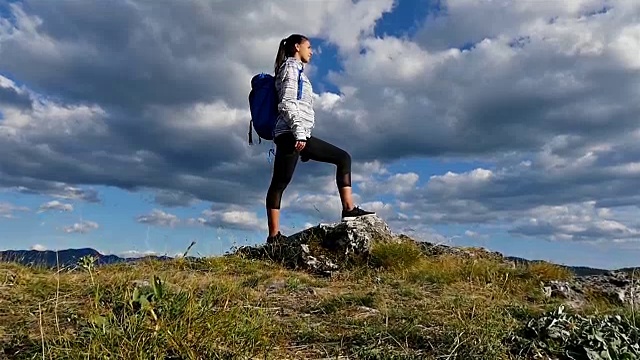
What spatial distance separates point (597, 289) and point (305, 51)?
4.17 m

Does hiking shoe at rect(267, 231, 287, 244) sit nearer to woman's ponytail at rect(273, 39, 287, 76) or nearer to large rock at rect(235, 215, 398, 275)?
large rock at rect(235, 215, 398, 275)

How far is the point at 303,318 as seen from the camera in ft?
13.4

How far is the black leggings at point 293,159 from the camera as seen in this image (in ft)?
23.4

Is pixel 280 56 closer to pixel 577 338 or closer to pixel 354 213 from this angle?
pixel 354 213

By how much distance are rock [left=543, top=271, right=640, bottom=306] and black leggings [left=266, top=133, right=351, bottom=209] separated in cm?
277

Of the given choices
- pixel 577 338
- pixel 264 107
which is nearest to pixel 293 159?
pixel 264 107

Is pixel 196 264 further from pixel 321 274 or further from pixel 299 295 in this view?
pixel 299 295

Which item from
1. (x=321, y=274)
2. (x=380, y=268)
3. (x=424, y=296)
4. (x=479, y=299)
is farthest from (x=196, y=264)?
(x=479, y=299)

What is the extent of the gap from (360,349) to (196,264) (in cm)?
391

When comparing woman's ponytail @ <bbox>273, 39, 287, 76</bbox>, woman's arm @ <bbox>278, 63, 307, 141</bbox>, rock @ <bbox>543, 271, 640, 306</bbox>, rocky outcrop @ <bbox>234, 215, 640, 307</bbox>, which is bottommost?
rock @ <bbox>543, 271, 640, 306</bbox>

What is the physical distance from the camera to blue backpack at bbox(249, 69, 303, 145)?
7.12m

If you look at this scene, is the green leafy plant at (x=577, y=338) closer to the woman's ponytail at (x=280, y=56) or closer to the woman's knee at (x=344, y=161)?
the woman's knee at (x=344, y=161)

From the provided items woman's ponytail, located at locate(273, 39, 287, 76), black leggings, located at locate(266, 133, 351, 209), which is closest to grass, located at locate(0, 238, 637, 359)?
black leggings, located at locate(266, 133, 351, 209)

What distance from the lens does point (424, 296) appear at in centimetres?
504
